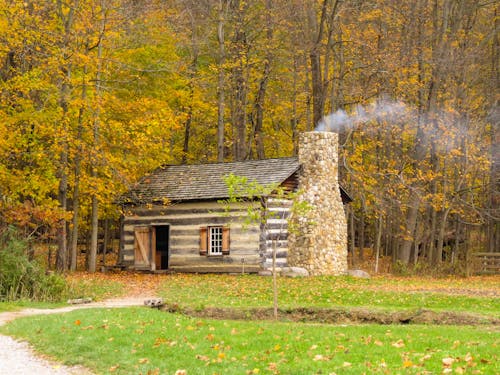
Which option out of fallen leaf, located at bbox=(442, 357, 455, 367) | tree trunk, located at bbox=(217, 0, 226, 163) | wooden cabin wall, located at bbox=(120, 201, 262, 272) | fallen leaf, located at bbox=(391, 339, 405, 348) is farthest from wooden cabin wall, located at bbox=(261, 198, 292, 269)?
fallen leaf, located at bbox=(442, 357, 455, 367)

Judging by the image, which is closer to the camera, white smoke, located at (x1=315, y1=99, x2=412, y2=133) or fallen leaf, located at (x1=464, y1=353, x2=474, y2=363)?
fallen leaf, located at (x1=464, y1=353, x2=474, y2=363)

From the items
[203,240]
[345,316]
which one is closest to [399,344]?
[345,316]

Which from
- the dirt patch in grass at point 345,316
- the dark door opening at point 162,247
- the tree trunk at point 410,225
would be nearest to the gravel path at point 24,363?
the dirt patch in grass at point 345,316

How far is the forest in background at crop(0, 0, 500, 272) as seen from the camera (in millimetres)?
28391

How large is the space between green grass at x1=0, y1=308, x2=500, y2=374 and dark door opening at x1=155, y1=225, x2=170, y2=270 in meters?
19.1

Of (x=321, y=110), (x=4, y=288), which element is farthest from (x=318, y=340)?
(x=321, y=110)

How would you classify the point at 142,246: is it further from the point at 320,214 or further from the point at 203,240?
the point at 320,214

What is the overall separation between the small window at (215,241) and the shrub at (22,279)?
410 inches

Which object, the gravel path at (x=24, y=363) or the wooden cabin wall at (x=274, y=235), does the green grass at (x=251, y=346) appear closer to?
the gravel path at (x=24, y=363)

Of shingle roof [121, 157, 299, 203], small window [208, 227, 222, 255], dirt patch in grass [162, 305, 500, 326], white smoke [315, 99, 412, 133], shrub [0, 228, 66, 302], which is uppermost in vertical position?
white smoke [315, 99, 412, 133]

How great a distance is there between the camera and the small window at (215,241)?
3162cm

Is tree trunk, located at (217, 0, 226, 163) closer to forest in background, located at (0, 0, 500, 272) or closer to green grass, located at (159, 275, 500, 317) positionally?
forest in background, located at (0, 0, 500, 272)

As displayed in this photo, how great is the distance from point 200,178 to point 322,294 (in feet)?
40.6

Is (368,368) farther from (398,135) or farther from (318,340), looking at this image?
(398,135)
